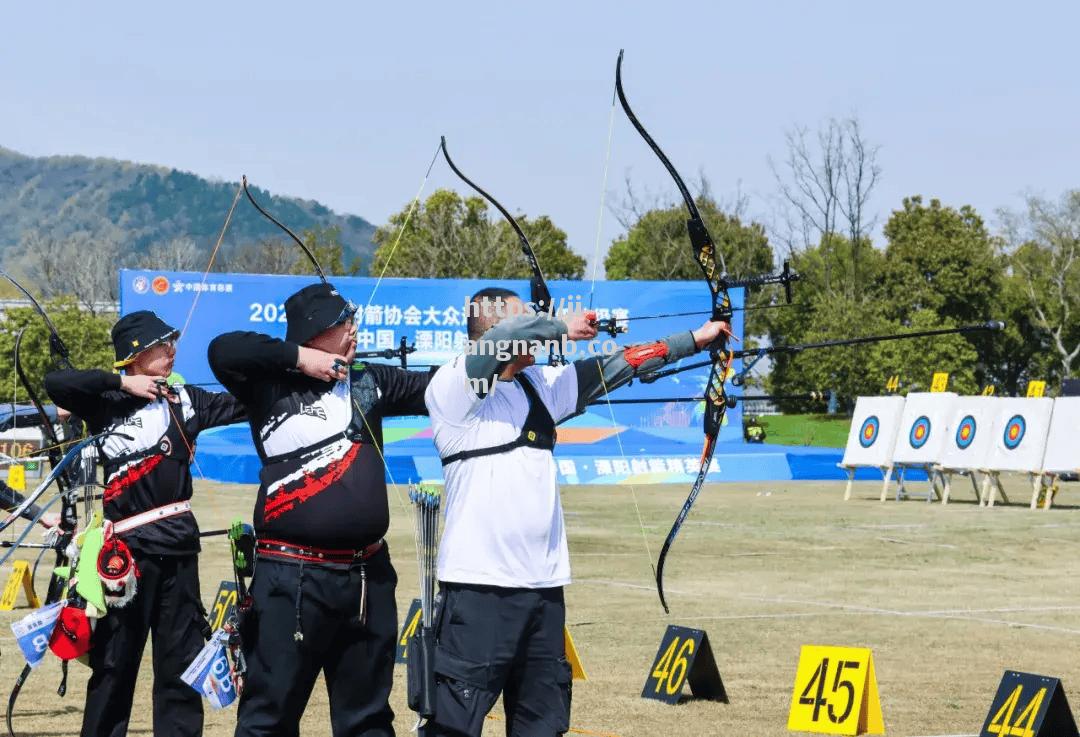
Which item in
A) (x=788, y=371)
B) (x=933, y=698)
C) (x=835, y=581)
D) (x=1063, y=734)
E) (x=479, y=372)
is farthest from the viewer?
(x=788, y=371)

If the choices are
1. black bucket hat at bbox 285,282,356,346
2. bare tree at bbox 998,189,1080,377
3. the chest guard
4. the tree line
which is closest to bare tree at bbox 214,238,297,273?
the tree line

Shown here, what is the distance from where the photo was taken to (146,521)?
585 centimetres

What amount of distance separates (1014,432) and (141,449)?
19.7m

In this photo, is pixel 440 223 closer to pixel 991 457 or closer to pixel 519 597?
pixel 991 457

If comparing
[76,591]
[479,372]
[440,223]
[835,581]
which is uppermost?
[440,223]

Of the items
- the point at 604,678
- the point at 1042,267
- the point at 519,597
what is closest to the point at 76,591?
the point at 519,597

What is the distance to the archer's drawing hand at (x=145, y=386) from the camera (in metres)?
5.90

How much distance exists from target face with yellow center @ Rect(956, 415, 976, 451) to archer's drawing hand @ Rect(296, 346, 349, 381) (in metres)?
20.5

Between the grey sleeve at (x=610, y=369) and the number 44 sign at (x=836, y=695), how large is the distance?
8.05 ft

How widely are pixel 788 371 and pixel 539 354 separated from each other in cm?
4644

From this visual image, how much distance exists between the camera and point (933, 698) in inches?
298

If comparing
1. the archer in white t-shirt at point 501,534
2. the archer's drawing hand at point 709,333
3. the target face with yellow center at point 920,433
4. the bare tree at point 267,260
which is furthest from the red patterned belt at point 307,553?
the bare tree at point 267,260

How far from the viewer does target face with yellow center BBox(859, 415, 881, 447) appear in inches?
991

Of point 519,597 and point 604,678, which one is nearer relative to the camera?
point 519,597
